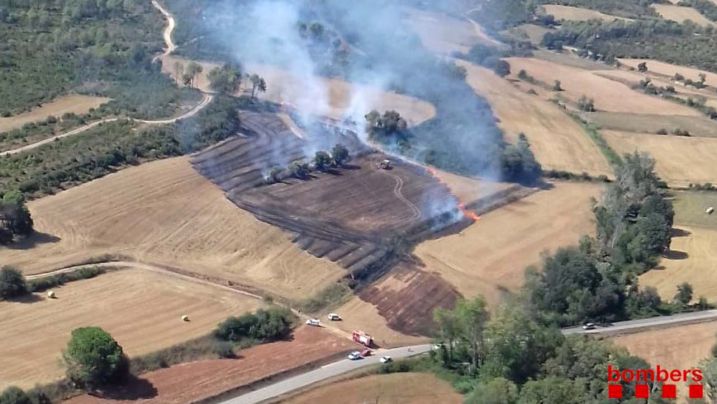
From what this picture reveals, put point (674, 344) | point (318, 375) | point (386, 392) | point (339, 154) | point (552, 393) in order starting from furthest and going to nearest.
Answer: point (339, 154) < point (674, 344) < point (318, 375) < point (386, 392) < point (552, 393)

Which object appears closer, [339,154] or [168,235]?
[168,235]

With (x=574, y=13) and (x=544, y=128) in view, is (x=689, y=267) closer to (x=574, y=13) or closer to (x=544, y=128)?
(x=544, y=128)

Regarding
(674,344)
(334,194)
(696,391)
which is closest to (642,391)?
(696,391)

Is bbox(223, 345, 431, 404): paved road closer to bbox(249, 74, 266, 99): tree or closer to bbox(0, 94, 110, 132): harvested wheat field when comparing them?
bbox(0, 94, 110, 132): harvested wheat field

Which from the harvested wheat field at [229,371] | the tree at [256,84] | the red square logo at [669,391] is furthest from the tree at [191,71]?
the red square logo at [669,391]

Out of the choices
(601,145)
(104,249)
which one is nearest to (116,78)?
(104,249)
